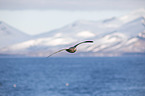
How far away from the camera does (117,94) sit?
99.8 meters

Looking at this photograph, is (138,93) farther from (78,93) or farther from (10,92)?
(10,92)

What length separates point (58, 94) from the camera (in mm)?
100250

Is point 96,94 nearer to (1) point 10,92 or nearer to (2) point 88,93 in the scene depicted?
(2) point 88,93

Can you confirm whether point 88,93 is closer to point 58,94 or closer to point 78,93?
point 78,93

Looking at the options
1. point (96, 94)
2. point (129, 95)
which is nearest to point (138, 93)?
point (129, 95)

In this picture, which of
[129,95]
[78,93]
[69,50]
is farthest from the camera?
[78,93]

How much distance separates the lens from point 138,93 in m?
99.6

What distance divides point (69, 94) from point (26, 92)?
43.9ft

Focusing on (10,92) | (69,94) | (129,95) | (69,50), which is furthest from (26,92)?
(69,50)

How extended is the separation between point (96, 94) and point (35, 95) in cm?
1738

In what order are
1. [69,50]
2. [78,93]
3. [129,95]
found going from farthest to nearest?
[78,93]
[129,95]
[69,50]

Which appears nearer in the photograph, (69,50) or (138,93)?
(69,50)

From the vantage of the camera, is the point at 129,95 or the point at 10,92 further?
the point at 10,92

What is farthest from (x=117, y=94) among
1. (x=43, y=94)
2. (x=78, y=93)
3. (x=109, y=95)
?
(x=43, y=94)
